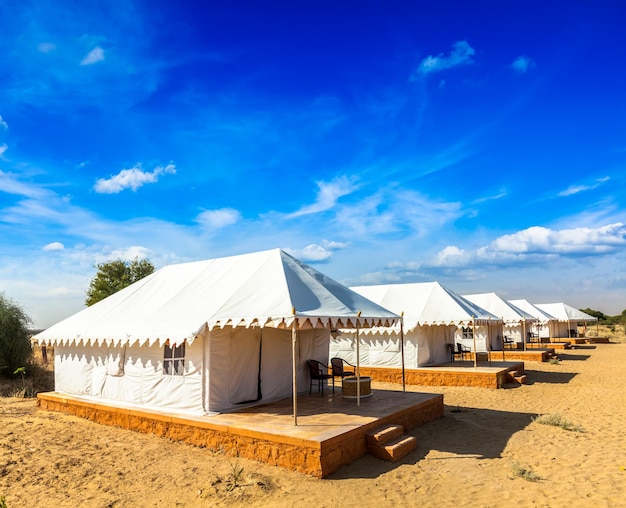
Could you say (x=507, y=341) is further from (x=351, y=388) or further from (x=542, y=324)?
(x=351, y=388)

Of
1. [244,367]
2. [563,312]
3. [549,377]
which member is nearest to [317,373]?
[244,367]

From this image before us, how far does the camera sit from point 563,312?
38.3 meters

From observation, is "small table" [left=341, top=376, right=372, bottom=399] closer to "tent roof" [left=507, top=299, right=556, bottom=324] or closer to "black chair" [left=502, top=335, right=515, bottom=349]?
"black chair" [left=502, top=335, right=515, bottom=349]

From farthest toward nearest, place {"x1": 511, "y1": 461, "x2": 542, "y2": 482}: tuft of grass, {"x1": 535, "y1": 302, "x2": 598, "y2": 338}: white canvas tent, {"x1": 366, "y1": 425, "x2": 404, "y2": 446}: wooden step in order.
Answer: {"x1": 535, "y1": 302, "x2": 598, "y2": 338}: white canvas tent, {"x1": 366, "y1": 425, "x2": 404, "y2": 446}: wooden step, {"x1": 511, "y1": 461, "x2": 542, "y2": 482}: tuft of grass

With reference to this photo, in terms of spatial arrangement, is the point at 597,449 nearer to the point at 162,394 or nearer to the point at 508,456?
the point at 508,456

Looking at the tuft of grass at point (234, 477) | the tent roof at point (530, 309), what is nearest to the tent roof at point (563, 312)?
the tent roof at point (530, 309)

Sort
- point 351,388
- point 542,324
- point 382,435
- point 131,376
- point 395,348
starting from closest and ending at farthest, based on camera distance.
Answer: point 382,435, point 351,388, point 131,376, point 395,348, point 542,324

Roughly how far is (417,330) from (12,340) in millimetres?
15199

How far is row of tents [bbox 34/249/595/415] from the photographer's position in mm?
8523

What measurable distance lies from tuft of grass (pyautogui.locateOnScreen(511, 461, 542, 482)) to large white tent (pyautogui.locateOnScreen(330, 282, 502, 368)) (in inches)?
345

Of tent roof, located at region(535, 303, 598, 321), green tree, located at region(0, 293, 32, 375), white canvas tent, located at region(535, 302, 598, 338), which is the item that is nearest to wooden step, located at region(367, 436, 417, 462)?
green tree, located at region(0, 293, 32, 375)

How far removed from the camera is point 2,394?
48.0 ft

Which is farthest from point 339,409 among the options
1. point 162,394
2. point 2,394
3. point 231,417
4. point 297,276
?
point 2,394

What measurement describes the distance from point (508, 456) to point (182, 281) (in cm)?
800
